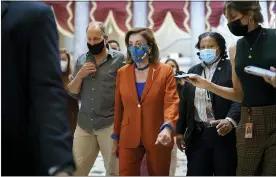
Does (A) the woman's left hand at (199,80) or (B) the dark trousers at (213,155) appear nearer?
(A) the woman's left hand at (199,80)

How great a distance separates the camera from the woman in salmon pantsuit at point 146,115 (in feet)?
9.82

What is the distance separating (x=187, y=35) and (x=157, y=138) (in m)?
11.8

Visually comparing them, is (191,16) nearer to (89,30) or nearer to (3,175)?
(89,30)

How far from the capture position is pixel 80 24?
500 inches

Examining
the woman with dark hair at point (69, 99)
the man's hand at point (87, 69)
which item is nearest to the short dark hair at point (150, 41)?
the man's hand at point (87, 69)

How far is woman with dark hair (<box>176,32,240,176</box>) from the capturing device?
2998 millimetres

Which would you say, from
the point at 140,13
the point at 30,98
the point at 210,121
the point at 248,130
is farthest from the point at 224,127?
the point at 140,13

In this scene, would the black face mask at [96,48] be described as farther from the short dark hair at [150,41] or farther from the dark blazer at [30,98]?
the dark blazer at [30,98]

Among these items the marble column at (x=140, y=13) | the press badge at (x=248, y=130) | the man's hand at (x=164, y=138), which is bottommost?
the man's hand at (x=164, y=138)

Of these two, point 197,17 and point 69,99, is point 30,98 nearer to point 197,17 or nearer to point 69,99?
point 69,99

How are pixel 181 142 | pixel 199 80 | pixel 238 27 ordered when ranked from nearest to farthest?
pixel 238 27
pixel 199 80
pixel 181 142

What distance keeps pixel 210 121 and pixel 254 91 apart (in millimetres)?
625

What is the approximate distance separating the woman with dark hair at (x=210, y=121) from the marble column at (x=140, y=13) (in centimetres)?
953

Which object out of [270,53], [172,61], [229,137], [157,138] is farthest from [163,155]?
[172,61]
